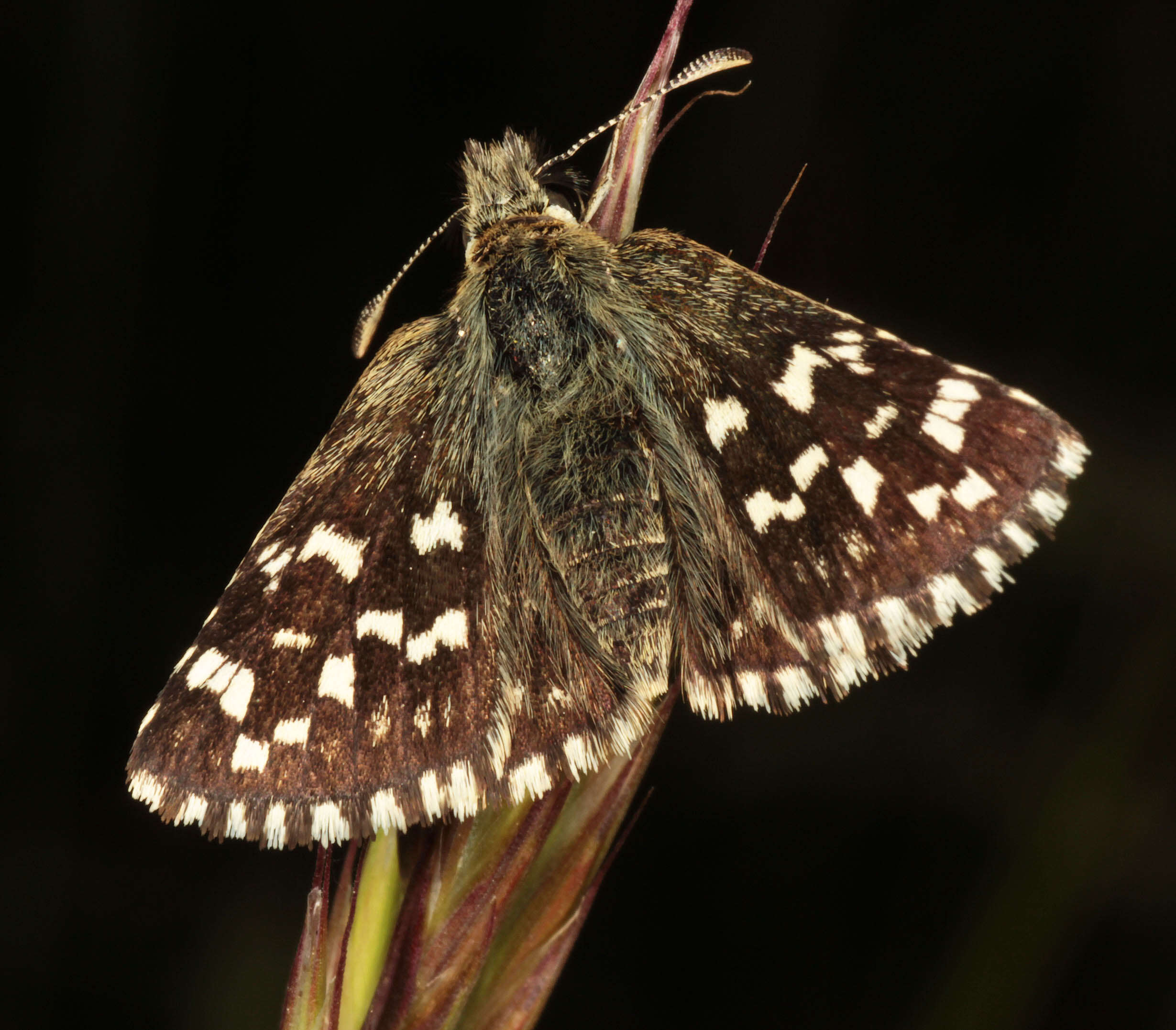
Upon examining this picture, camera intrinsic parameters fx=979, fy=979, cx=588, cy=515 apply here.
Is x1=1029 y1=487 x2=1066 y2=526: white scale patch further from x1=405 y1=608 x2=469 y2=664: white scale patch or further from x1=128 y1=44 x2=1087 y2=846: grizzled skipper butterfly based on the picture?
x1=405 y1=608 x2=469 y2=664: white scale patch

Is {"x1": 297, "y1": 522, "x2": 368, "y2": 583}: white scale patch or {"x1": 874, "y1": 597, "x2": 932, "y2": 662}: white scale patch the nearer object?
{"x1": 874, "y1": 597, "x2": 932, "y2": 662}: white scale patch

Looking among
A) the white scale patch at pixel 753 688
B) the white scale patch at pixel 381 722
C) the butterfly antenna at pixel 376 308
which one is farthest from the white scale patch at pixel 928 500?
the butterfly antenna at pixel 376 308

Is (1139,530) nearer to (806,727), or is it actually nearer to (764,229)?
(806,727)

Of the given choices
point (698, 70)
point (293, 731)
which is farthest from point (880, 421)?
point (293, 731)

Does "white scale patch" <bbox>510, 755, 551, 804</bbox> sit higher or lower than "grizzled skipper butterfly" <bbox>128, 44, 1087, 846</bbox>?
lower

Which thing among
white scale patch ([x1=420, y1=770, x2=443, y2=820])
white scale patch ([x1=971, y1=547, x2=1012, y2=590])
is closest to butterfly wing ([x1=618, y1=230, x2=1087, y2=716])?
white scale patch ([x1=971, y1=547, x2=1012, y2=590])

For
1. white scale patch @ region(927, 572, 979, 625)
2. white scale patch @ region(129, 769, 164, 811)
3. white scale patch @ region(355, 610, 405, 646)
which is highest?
white scale patch @ region(927, 572, 979, 625)

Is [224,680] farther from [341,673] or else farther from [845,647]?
[845,647]
